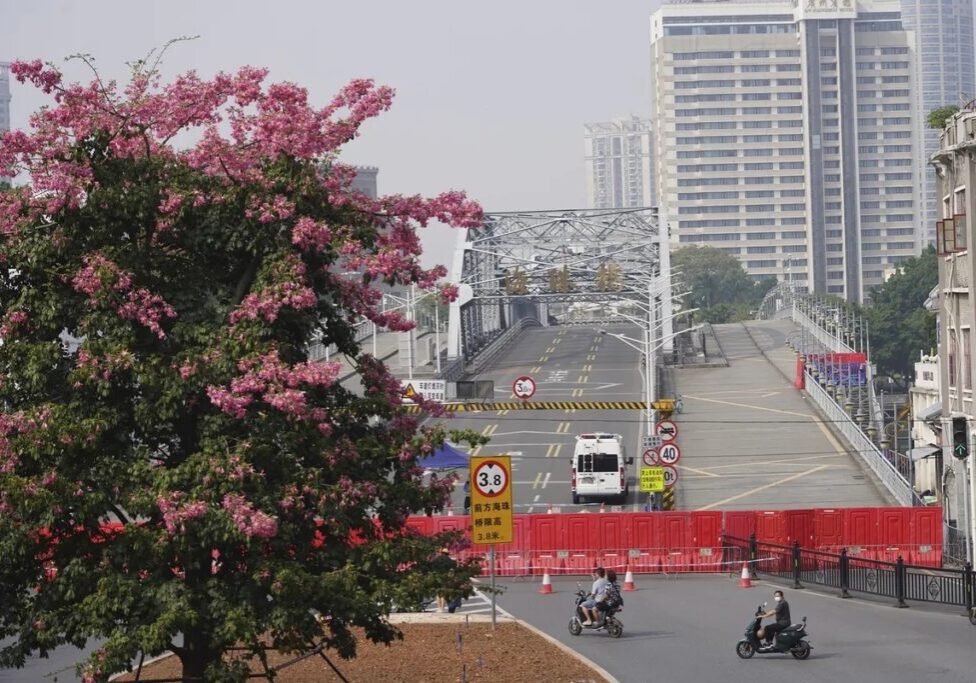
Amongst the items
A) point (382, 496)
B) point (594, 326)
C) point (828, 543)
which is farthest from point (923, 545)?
point (594, 326)

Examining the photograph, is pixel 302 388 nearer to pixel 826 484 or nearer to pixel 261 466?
pixel 261 466

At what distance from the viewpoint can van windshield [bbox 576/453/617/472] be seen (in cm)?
5869

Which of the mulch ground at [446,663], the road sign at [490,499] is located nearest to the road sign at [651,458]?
the mulch ground at [446,663]

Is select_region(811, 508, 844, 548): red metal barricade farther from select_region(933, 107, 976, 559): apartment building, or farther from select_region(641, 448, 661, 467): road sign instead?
select_region(641, 448, 661, 467): road sign

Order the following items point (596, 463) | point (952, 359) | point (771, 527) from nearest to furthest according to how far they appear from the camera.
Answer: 1. point (771, 527)
2. point (952, 359)
3. point (596, 463)

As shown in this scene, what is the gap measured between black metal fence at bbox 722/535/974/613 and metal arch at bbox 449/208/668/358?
97758 millimetres

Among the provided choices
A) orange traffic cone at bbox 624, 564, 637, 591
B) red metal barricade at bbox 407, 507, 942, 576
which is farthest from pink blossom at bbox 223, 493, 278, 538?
red metal barricade at bbox 407, 507, 942, 576

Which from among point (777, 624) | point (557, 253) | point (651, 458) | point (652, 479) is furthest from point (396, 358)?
point (777, 624)

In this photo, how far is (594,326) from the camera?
155125mm

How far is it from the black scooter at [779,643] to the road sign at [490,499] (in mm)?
4176

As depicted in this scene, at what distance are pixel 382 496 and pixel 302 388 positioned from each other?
172 cm

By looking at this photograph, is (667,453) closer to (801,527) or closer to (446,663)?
(801,527)

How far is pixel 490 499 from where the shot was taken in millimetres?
26234

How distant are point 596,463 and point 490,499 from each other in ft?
108
